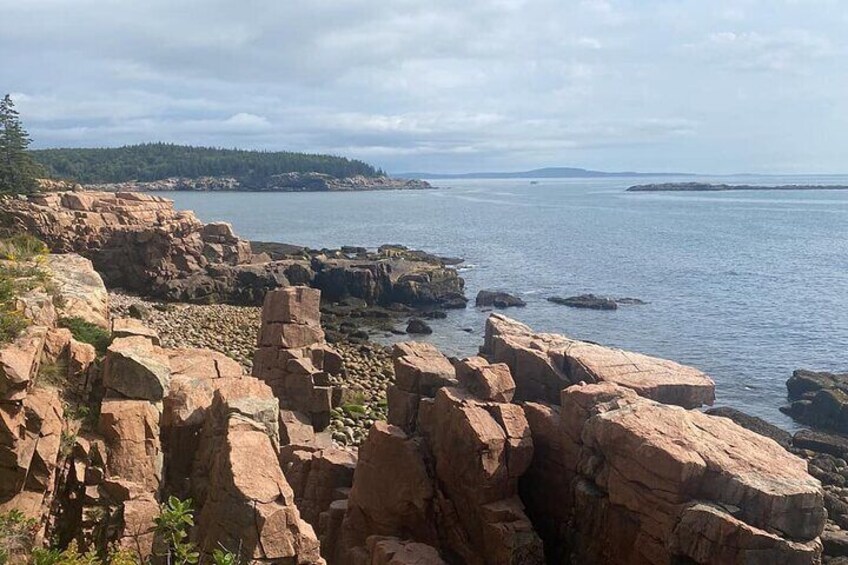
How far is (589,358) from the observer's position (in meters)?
21.0

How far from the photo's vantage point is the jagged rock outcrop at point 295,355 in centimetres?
2580

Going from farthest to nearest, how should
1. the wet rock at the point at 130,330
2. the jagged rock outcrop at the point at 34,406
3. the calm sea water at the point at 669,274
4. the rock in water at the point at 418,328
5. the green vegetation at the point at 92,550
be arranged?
1. the rock in water at the point at 418,328
2. the calm sea water at the point at 669,274
3. the wet rock at the point at 130,330
4. the jagged rock outcrop at the point at 34,406
5. the green vegetation at the point at 92,550

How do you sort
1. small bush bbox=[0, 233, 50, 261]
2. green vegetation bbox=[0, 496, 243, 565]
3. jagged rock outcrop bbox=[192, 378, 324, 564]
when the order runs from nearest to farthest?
green vegetation bbox=[0, 496, 243, 565] → jagged rock outcrop bbox=[192, 378, 324, 564] → small bush bbox=[0, 233, 50, 261]

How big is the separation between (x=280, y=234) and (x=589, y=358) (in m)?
97.6

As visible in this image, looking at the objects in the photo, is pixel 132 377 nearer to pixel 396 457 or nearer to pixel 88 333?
pixel 88 333

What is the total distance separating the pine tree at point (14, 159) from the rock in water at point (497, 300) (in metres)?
35.0

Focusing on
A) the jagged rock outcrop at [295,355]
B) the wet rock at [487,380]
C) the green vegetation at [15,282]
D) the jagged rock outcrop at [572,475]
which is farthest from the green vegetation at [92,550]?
the jagged rock outcrop at [295,355]

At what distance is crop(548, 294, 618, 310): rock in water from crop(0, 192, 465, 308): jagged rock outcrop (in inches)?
333

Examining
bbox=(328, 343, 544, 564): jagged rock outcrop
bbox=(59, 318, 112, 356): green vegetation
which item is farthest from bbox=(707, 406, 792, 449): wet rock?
bbox=(59, 318, 112, 356): green vegetation

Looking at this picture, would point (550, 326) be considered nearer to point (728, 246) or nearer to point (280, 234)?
point (728, 246)

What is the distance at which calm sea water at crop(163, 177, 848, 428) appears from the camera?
45.7m

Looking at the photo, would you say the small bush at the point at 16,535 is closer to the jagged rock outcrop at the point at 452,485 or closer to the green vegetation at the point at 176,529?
the green vegetation at the point at 176,529

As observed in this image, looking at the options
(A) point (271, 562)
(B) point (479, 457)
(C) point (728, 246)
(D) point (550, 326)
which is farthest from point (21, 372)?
(C) point (728, 246)

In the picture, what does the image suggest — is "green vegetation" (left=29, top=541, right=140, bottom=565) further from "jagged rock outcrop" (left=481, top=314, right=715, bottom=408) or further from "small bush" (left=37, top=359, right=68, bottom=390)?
"jagged rock outcrop" (left=481, top=314, right=715, bottom=408)
